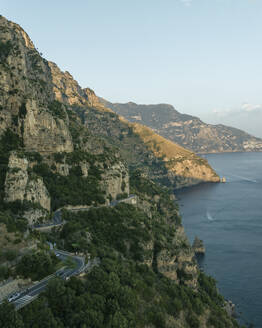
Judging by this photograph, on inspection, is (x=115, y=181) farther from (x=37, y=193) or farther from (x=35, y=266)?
(x=35, y=266)

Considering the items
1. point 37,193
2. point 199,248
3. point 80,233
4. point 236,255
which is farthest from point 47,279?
point 236,255

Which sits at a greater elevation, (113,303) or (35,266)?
(35,266)

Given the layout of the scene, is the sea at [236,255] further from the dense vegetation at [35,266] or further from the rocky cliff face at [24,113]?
the rocky cliff face at [24,113]

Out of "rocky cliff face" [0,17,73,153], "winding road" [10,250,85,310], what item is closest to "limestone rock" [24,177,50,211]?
"winding road" [10,250,85,310]

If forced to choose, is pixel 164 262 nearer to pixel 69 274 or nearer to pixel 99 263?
pixel 99 263

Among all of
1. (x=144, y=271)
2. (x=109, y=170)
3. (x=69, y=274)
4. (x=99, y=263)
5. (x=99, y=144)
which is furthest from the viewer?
(x=99, y=144)

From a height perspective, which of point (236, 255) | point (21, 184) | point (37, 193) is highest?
point (21, 184)

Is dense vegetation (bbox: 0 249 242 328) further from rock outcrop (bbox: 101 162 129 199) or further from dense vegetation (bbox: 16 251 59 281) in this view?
rock outcrop (bbox: 101 162 129 199)

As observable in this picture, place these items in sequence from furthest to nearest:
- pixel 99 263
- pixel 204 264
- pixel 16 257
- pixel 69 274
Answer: pixel 204 264 → pixel 99 263 → pixel 69 274 → pixel 16 257

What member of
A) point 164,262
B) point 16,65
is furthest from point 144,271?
point 16,65

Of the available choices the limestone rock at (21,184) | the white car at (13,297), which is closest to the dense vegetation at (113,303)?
the white car at (13,297)

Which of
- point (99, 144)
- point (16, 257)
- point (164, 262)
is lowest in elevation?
point (164, 262)
